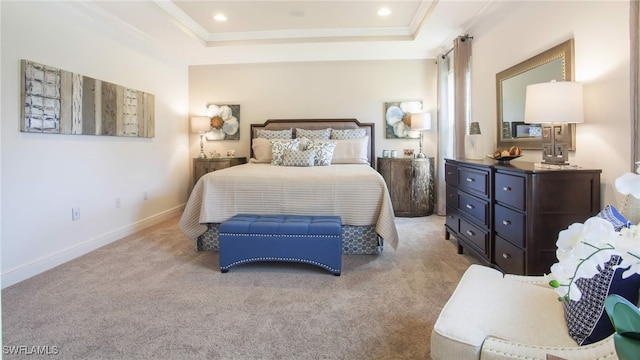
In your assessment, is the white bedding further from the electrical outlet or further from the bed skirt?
the electrical outlet

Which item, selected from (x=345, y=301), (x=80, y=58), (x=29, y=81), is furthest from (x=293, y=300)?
(x=80, y=58)

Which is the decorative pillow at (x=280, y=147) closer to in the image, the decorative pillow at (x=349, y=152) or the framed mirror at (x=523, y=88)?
the decorative pillow at (x=349, y=152)

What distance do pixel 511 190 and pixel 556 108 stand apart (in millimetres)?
581

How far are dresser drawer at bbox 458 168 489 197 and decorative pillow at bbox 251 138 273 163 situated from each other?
265cm

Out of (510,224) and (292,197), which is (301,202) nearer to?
(292,197)

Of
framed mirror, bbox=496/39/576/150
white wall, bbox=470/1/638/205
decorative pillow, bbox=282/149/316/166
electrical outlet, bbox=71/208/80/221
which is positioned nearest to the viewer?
white wall, bbox=470/1/638/205

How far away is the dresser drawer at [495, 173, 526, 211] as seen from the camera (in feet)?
6.68

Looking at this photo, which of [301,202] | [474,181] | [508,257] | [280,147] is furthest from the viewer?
[280,147]

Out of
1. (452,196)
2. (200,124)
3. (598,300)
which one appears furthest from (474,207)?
(200,124)

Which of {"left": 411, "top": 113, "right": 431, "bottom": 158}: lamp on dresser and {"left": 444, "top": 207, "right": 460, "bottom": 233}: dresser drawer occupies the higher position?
{"left": 411, "top": 113, "right": 431, "bottom": 158}: lamp on dresser

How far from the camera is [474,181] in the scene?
8.95ft

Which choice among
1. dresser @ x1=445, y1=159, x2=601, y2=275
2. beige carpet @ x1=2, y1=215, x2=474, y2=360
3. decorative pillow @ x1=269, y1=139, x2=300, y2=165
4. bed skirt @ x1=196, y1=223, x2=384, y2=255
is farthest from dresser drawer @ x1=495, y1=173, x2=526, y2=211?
decorative pillow @ x1=269, y1=139, x2=300, y2=165

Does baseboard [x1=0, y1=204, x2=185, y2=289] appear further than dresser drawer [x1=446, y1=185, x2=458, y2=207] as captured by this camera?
No

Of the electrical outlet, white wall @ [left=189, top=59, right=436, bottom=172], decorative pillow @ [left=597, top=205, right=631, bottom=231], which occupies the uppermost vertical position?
white wall @ [left=189, top=59, right=436, bottom=172]
